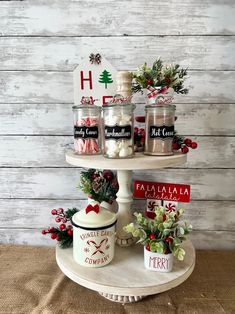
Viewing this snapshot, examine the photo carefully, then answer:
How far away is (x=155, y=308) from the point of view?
812mm

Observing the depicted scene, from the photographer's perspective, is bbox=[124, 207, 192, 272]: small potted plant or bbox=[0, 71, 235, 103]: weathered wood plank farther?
bbox=[0, 71, 235, 103]: weathered wood plank

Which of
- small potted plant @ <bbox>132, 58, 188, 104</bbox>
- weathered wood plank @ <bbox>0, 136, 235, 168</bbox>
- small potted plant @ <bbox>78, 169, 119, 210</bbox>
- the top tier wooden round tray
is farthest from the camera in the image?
weathered wood plank @ <bbox>0, 136, 235, 168</bbox>

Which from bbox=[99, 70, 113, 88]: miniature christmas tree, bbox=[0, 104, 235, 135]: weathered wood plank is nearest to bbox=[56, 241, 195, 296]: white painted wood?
bbox=[0, 104, 235, 135]: weathered wood plank

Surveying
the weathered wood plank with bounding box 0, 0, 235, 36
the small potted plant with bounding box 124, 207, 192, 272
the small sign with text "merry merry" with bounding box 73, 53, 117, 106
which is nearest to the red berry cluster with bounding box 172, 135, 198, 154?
the small potted plant with bounding box 124, 207, 192, 272

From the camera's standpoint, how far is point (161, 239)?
0.75 m

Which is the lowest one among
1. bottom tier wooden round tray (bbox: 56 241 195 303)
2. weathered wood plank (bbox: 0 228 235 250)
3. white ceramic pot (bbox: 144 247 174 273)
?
weathered wood plank (bbox: 0 228 235 250)

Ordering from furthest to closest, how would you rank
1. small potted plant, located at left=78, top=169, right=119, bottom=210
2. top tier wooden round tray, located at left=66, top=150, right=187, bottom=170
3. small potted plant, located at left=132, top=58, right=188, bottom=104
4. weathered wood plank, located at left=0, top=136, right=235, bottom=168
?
1. weathered wood plank, located at left=0, top=136, right=235, bottom=168
2. small potted plant, located at left=78, top=169, right=119, bottom=210
3. small potted plant, located at left=132, top=58, right=188, bottom=104
4. top tier wooden round tray, located at left=66, top=150, right=187, bottom=170

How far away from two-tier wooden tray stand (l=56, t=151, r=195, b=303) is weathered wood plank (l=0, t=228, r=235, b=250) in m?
0.27

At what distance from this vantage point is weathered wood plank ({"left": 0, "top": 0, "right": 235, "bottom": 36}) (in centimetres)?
99

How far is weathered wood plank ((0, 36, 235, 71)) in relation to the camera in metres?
1.01

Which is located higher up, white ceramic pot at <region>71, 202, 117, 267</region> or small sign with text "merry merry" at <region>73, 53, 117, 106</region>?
small sign with text "merry merry" at <region>73, 53, 117, 106</region>

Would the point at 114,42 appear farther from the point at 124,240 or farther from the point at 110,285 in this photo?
the point at 110,285

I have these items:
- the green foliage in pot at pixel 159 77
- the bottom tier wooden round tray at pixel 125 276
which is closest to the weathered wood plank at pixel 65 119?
the green foliage in pot at pixel 159 77

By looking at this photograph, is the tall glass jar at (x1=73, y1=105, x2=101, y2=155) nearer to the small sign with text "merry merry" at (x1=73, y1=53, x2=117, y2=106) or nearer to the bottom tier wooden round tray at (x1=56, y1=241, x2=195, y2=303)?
the small sign with text "merry merry" at (x1=73, y1=53, x2=117, y2=106)
